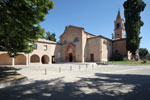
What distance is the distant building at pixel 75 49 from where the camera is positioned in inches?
1112

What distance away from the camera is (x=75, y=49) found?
105 ft

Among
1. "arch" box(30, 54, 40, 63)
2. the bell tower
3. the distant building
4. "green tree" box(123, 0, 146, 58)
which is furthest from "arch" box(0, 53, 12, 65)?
the bell tower

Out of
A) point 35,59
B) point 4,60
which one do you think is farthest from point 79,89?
point 35,59

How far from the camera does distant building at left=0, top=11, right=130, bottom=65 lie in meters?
28.2

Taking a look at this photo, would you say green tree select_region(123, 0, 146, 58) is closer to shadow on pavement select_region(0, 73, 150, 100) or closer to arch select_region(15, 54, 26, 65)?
shadow on pavement select_region(0, 73, 150, 100)

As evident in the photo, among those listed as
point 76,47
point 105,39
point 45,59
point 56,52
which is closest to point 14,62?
point 45,59

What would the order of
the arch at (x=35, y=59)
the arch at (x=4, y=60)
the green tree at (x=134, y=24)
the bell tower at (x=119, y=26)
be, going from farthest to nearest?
the bell tower at (x=119, y=26), the arch at (x=35, y=59), the green tree at (x=134, y=24), the arch at (x=4, y=60)

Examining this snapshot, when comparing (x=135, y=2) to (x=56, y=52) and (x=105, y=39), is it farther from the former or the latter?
(x=56, y=52)

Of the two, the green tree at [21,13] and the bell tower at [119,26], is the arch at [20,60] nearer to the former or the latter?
the green tree at [21,13]

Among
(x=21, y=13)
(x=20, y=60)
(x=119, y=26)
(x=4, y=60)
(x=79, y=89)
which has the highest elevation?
(x=119, y=26)

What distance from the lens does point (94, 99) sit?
4.45m

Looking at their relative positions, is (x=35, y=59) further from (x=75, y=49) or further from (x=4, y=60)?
(x=75, y=49)

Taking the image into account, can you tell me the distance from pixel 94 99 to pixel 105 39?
29.2 meters

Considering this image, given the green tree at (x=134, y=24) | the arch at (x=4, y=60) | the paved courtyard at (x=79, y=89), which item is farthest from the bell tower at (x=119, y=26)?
the arch at (x=4, y=60)
